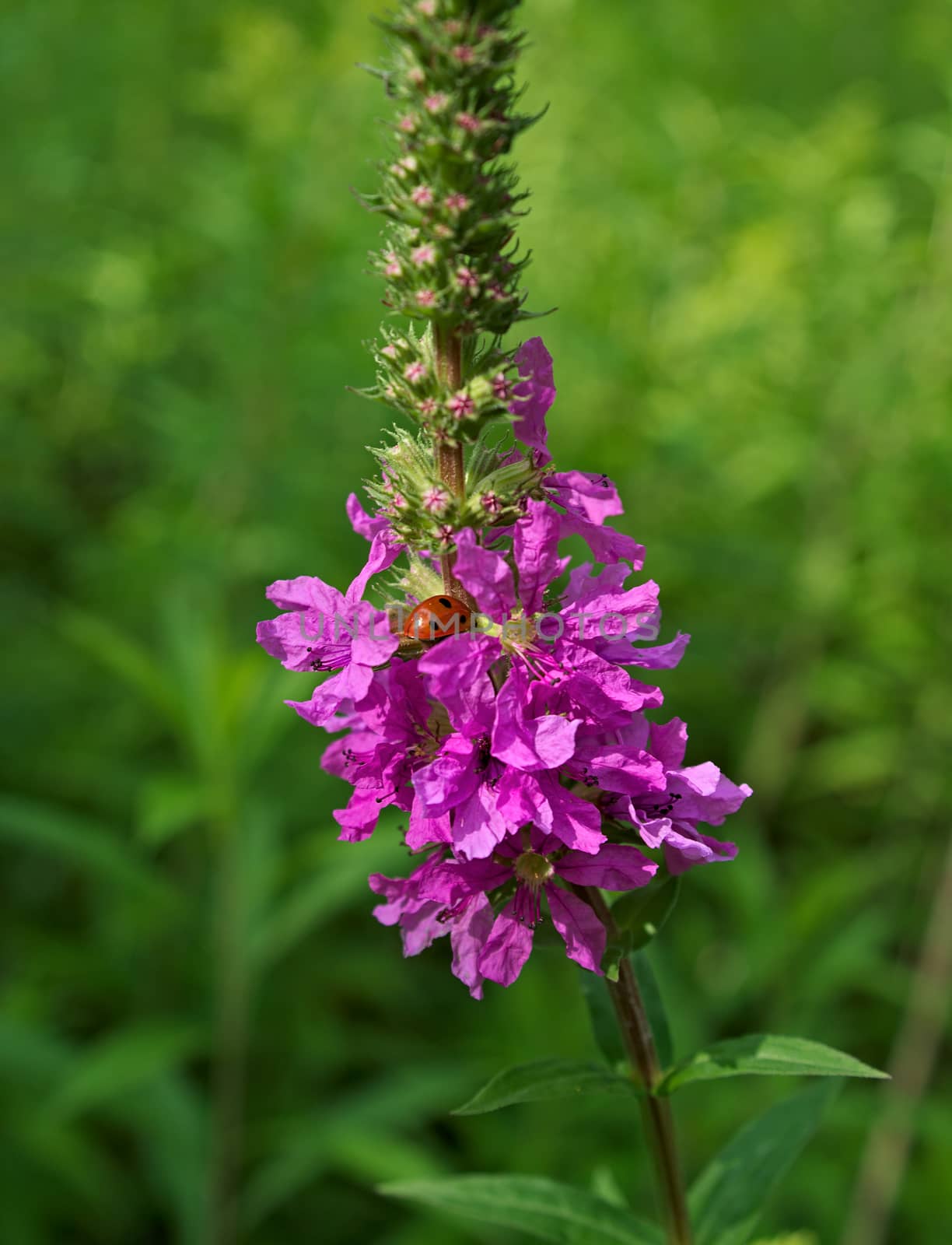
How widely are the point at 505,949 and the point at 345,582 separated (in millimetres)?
4016

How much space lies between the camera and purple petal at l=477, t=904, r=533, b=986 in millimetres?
1801

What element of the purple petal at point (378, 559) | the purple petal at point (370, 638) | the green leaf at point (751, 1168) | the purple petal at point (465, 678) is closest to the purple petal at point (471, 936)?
the purple petal at point (465, 678)

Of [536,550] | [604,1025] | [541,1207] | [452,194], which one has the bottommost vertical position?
[541,1207]

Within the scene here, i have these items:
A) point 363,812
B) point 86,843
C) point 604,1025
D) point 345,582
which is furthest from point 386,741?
point 345,582

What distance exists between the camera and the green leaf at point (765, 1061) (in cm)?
176

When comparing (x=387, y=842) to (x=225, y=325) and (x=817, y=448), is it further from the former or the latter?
(x=817, y=448)

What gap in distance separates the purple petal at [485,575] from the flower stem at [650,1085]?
0.53 metres

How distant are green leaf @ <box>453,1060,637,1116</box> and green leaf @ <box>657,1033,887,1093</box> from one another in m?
0.11

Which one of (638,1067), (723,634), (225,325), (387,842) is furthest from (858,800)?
(638,1067)

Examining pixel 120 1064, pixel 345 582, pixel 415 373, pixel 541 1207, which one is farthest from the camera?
pixel 345 582

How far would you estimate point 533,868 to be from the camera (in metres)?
1.85

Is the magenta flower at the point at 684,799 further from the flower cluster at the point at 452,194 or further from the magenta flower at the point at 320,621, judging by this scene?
the flower cluster at the point at 452,194

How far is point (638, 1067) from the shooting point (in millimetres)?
1990

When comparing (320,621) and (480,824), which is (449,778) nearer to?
(480,824)
